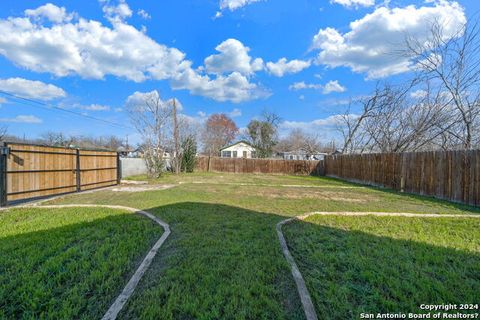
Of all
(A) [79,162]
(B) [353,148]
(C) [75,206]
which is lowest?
(C) [75,206]

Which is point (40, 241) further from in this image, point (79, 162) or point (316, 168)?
point (316, 168)

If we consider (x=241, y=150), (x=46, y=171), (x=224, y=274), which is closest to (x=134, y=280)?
(x=224, y=274)

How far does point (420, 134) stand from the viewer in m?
11.9

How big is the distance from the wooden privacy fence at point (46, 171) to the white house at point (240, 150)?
2384cm

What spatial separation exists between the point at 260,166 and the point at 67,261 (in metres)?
18.4

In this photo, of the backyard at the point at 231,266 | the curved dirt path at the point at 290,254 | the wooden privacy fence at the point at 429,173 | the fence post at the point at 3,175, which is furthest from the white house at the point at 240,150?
the backyard at the point at 231,266

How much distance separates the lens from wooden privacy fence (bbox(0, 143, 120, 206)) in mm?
5469

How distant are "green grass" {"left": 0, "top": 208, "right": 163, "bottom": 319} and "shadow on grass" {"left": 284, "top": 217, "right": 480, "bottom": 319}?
82.6 inches

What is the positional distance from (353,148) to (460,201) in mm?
13688

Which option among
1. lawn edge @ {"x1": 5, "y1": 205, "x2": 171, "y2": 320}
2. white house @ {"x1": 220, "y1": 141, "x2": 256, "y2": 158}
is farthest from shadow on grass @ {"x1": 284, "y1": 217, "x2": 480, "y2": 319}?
white house @ {"x1": 220, "y1": 141, "x2": 256, "y2": 158}

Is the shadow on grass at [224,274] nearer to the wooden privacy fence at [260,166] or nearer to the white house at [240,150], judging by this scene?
the wooden privacy fence at [260,166]

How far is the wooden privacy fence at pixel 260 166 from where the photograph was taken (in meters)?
19.6

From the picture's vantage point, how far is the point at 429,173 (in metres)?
7.54

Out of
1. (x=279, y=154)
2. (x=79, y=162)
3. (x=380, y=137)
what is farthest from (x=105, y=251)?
(x=279, y=154)
